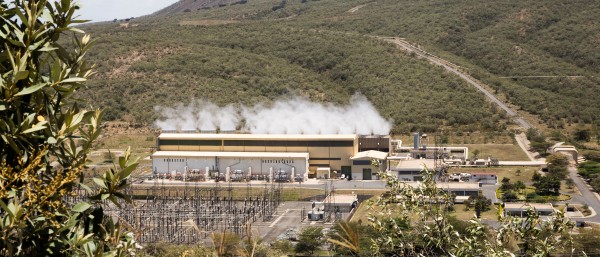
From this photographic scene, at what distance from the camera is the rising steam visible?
161ft

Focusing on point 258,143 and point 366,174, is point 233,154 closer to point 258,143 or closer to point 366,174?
point 258,143

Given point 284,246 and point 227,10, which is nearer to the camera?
point 284,246

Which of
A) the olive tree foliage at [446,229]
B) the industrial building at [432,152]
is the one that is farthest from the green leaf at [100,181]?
the industrial building at [432,152]

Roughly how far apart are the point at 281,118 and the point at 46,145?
1821 inches

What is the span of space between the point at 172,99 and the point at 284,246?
37.5m

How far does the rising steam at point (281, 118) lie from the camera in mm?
49062

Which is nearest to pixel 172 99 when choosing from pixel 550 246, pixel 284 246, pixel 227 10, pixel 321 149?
pixel 321 149

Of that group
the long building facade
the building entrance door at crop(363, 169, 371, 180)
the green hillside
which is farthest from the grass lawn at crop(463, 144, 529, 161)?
the long building facade

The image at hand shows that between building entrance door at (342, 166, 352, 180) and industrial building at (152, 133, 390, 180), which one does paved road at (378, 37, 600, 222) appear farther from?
building entrance door at (342, 166, 352, 180)

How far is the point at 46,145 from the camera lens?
4.70m

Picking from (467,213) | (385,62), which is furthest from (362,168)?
(385,62)

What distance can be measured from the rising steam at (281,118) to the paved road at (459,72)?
30.8 feet

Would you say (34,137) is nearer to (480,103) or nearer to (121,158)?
(121,158)

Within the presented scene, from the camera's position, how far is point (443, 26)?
94.5 m
